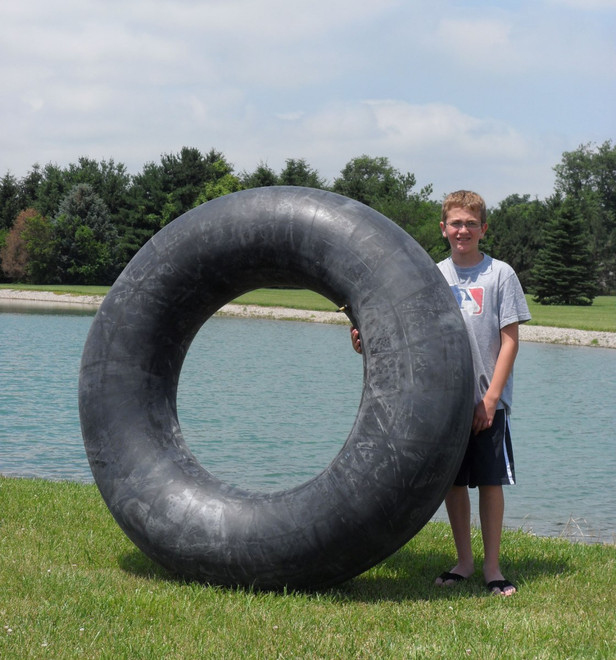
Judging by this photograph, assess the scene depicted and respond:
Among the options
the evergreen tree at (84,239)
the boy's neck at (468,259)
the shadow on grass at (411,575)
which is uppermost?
the evergreen tree at (84,239)

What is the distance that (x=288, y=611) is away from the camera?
11.4 feet

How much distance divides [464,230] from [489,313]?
41cm

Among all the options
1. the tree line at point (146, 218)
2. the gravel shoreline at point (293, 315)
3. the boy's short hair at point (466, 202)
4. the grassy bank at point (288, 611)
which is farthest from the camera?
the tree line at point (146, 218)

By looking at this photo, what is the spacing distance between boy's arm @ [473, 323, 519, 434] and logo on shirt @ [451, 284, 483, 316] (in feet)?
0.51

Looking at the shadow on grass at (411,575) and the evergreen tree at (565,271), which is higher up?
the evergreen tree at (565,271)

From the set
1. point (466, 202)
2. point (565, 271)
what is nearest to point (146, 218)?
point (565, 271)

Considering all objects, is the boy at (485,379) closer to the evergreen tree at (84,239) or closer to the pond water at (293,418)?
the pond water at (293,418)

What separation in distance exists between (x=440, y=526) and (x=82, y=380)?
8.12 feet

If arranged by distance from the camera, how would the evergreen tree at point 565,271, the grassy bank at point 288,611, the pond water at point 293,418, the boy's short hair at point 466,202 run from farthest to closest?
1. the evergreen tree at point 565,271
2. the pond water at point 293,418
3. the boy's short hair at point 466,202
4. the grassy bank at point 288,611

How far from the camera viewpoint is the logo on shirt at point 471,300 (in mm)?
4066

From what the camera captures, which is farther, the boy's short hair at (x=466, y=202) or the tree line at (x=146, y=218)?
the tree line at (x=146, y=218)

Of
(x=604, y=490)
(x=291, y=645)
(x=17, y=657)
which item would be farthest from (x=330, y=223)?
(x=604, y=490)

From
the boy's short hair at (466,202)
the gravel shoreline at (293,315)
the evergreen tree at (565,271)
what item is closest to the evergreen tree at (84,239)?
the gravel shoreline at (293,315)

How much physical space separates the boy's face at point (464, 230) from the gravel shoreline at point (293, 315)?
22046 mm
